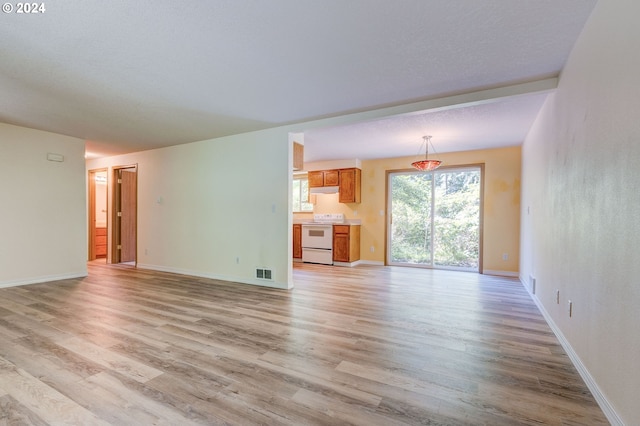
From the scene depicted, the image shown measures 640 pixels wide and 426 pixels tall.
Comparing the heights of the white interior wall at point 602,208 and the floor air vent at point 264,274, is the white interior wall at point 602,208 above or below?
above

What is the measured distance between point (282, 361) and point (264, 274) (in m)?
2.48

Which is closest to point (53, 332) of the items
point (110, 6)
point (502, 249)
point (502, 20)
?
point (110, 6)

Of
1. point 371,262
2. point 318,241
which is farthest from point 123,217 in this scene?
point 371,262

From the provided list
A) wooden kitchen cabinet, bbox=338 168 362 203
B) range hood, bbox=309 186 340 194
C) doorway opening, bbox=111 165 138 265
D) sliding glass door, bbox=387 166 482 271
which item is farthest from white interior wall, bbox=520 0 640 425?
doorway opening, bbox=111 165 138 265

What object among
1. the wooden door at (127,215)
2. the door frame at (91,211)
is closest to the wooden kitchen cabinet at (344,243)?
the wooden door at (127,215)

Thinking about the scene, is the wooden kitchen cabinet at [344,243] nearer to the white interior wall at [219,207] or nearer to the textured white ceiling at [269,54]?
the white interior wall at [219,207]

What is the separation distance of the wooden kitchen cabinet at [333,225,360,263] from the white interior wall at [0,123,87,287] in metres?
4.87

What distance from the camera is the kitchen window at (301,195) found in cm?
784

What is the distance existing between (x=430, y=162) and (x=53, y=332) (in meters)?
5.13

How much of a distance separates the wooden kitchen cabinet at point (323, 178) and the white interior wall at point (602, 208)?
180 inches

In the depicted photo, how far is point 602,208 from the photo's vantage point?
176 cm

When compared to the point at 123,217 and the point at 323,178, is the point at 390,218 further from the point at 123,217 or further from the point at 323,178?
the point at 123,217

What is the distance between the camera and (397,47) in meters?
2.29

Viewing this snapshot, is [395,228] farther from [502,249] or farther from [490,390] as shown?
[490,390]
